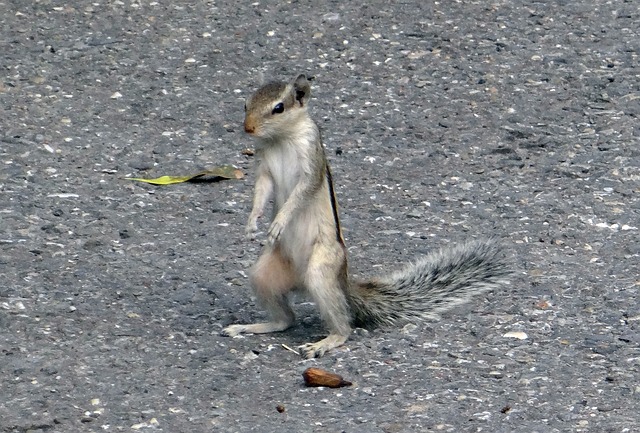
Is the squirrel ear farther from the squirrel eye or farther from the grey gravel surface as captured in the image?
the grey gravel surface

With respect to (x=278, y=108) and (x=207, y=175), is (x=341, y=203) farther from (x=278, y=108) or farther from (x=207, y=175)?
(x=278, y=108)

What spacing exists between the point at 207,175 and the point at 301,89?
162 centimetres

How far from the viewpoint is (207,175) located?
5.83 meters

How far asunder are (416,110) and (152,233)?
1804mm

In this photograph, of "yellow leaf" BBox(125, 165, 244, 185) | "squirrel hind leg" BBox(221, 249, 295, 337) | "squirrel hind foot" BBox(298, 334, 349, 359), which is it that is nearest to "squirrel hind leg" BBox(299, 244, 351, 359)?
"squirrel hind foot" BBox(298, 334, 349, 359)

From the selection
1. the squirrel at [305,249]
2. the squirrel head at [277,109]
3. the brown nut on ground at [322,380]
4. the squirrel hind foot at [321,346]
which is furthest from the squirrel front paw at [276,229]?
the brown nut on ground at [322,380]

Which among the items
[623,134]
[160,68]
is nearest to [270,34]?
[160,68]

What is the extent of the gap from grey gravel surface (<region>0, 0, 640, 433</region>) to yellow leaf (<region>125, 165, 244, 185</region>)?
0.14 feet

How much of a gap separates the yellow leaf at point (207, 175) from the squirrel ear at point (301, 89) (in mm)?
1591

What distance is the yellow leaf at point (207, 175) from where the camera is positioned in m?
5.78

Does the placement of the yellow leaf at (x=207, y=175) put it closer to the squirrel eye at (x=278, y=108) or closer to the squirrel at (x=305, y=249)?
the squirrel at (x=305, y=249)

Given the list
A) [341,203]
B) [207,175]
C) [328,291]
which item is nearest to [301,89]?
[328,291]

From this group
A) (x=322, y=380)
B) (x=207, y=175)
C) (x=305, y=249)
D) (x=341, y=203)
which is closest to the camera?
(x=322, y=380)

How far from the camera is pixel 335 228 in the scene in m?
4.42
